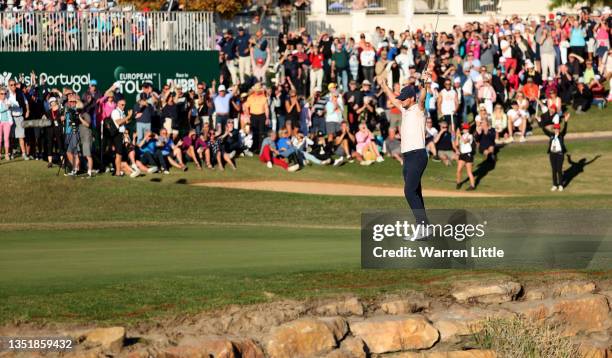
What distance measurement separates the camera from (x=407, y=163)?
14742 mm

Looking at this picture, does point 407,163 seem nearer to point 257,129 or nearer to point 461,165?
point 461,165

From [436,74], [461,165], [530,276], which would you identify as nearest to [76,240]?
[530,276]

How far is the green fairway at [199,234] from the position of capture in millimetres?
12125

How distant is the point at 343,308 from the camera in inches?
488

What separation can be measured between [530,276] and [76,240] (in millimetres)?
7184

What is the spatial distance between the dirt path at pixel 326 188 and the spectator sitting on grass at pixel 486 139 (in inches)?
100

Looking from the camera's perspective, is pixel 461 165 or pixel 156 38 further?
pixel 156 38

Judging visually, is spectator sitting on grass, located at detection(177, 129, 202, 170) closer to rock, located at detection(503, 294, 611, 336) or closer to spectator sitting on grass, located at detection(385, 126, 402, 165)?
spectator sitting on grass, located at detection(385, 126, 402, 165)

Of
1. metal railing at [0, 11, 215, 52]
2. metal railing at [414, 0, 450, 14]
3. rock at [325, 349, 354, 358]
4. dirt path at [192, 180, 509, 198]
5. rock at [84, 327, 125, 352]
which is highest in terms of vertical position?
metal railing at [414, 0, 450, 14]

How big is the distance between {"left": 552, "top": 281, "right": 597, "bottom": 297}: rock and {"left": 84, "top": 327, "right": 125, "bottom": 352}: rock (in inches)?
219

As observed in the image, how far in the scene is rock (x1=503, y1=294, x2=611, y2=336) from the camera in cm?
1328

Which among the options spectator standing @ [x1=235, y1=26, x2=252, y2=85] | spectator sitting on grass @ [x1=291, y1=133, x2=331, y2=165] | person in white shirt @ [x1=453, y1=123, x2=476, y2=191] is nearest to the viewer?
person in white shirt @ [x1=453, y1=123, x2=476, y2=191]

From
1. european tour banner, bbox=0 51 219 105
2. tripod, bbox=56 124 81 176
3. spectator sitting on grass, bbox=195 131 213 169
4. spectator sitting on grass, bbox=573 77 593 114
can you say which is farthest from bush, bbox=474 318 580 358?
spectator sitting on grass, bbox=573 77 593 114

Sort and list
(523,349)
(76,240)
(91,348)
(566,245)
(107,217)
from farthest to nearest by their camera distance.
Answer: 1. (107,217)
2. (76,240)
3. (566,245)
4. (523,349)
5. (91,348)
